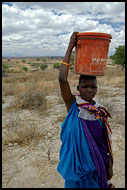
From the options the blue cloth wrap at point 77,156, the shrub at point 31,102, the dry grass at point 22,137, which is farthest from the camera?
the shrub at point 31,102

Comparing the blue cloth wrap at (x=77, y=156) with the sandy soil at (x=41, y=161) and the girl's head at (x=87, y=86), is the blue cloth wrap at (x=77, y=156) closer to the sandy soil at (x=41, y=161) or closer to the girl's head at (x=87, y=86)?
the girl's head at (x=87, y=86)

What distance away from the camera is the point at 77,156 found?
130cm

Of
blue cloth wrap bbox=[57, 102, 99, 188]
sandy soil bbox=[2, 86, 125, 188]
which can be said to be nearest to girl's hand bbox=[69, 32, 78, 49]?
blue cloth wrap bbox=[57, 102, 99, 188]

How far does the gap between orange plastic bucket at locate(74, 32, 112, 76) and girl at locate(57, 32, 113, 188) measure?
0.20 ft

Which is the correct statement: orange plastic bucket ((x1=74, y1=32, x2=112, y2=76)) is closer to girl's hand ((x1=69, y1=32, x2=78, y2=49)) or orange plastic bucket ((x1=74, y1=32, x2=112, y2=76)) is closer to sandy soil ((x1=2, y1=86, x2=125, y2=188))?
girl's hand ((x1=69, y1=32, x2=78, y2=49))

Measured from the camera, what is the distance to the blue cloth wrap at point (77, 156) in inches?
51.4

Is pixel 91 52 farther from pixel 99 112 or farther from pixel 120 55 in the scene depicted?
pixel 120 55

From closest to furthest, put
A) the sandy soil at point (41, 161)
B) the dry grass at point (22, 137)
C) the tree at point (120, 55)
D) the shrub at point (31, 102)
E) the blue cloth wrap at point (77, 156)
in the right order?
the blue cloth wrap at point (77, 156), the sandy soil at point (41, 161), the dry grass at point (22, 137), the shrub at point (31, 102), the tree at point (120, 55)

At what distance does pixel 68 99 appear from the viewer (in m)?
1.41

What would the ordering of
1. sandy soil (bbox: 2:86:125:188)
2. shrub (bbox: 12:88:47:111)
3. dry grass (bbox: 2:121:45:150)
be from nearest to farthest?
sandy soil (bbox: 2:86:125:188) → dry grass (bbox: 2:121:45:150) → shrub (bbox: 12:88:47:111)

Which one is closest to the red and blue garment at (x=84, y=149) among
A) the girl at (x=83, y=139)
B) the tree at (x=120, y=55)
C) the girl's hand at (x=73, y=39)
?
the girl at (x=83, y=139)

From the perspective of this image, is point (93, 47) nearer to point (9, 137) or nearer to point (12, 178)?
point (12, 178)

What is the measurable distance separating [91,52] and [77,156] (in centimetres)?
85

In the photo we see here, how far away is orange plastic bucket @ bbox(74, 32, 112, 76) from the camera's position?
1326 mm
